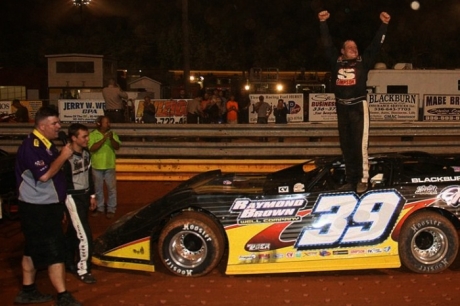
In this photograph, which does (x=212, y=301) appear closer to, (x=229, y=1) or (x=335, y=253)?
(x=335, y=253)

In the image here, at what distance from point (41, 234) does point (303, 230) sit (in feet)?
8.73

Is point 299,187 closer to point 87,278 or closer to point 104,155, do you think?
point 87,278

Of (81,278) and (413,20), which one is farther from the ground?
(413,20)

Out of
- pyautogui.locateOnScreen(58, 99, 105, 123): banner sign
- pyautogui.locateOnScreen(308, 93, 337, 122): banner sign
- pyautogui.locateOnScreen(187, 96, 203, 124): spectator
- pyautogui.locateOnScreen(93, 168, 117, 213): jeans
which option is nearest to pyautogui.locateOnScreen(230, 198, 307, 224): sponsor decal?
pyautogui.locateOnScreen(93, 168, 117, 213): jeans

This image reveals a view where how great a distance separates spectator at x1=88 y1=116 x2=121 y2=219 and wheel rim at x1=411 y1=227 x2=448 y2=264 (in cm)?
472

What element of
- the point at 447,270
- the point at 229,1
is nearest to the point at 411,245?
the point at 447,270

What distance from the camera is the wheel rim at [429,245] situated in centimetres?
677

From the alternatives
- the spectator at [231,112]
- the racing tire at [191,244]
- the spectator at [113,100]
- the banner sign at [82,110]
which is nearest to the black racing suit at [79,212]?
the racing tire at [191,244]

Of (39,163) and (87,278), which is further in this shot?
(87,278)

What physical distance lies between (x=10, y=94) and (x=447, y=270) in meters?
40.3

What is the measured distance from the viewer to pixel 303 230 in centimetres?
666

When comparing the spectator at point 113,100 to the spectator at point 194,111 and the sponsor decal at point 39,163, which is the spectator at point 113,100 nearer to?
the spectator at point 194,111

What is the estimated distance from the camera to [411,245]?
22.1 feet

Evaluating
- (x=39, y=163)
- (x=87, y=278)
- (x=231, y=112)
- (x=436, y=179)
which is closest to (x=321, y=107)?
(x=231, y=112)
